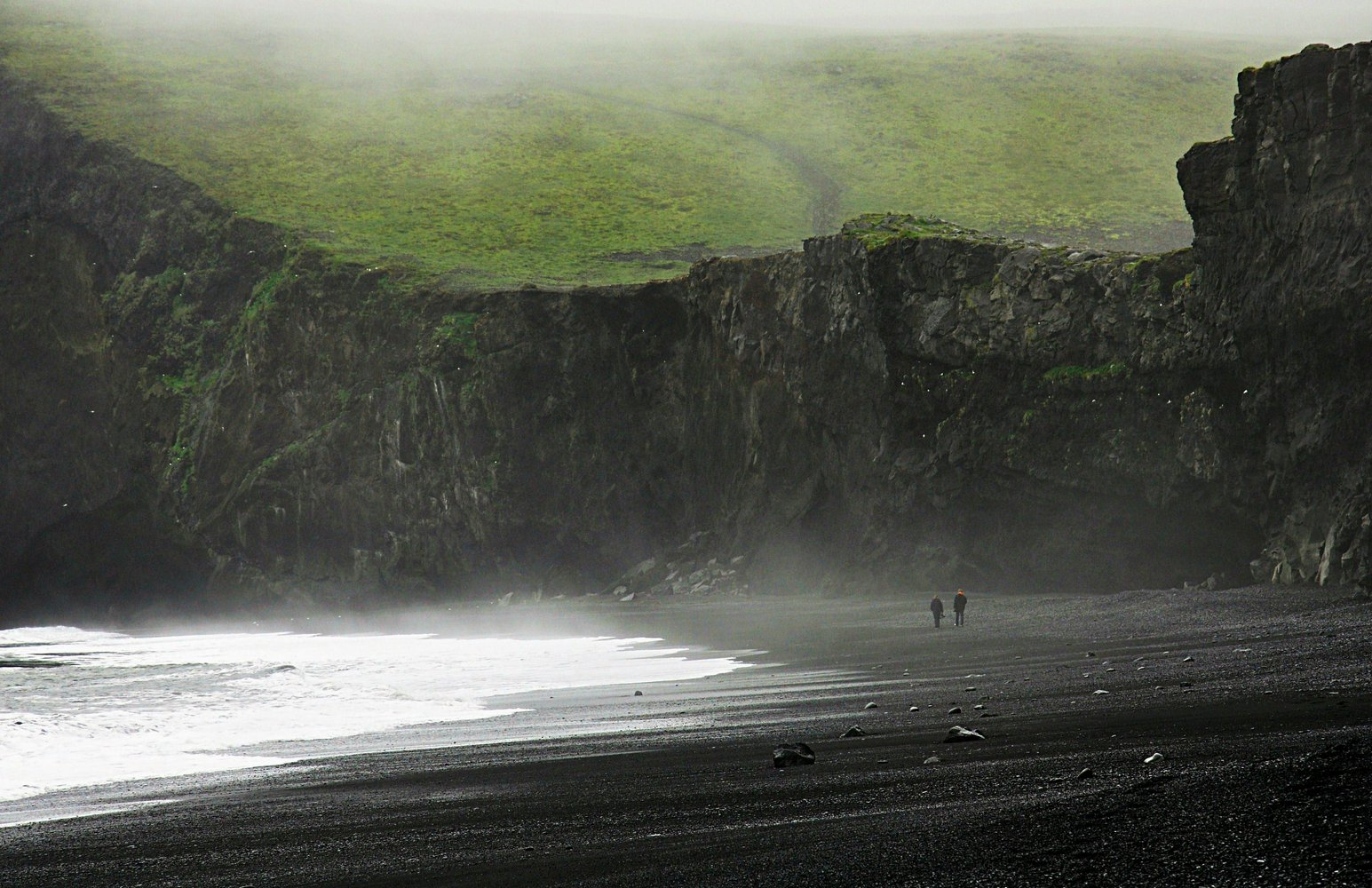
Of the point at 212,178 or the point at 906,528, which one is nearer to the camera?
the point at 906,528

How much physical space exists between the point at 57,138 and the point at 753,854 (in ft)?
294

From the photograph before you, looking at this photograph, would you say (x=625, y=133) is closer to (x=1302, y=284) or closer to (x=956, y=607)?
(x=1302, y=284)

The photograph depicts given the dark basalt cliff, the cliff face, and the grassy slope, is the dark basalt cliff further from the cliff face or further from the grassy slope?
the grassy slope

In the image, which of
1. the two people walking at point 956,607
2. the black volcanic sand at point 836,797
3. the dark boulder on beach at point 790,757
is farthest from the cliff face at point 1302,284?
the dark boulder on beach at point 790,757

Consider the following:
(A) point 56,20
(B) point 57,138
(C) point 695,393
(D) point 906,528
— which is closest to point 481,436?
(C) point 695,393

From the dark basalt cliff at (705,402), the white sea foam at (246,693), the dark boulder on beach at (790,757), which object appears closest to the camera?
the dark boulder on beach at (790,757)

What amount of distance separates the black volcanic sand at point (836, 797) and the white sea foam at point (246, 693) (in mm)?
2175

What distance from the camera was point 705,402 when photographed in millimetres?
64625

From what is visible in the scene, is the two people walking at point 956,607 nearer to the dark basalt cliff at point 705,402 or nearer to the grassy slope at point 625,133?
the dark basalt cliff at point 705,402

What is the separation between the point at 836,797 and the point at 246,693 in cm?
1912

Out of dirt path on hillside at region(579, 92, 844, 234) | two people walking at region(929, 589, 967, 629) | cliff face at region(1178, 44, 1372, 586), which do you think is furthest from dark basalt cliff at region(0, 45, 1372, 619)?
dirt path on hillside at region(579, 92, 844, 234)

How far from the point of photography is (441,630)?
170 ft

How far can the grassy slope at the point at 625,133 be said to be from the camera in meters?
81.1

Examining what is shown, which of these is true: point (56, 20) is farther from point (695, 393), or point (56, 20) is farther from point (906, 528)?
point (906, 528)
